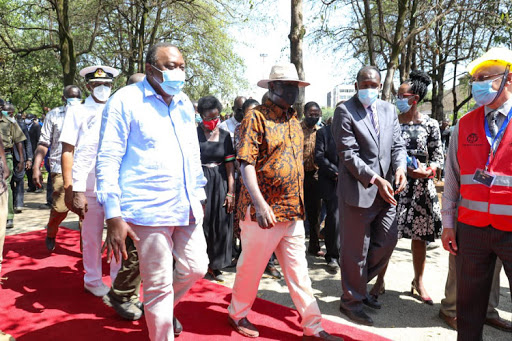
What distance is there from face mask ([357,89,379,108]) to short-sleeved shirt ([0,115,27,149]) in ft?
20.6

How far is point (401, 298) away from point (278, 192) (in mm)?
2151

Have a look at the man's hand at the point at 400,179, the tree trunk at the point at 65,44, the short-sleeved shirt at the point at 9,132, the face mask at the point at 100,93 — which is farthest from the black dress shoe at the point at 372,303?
the tree trunk at the point at 65,44

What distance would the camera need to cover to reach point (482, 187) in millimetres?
2576

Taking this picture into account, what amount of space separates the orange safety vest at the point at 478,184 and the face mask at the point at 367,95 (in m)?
1.09

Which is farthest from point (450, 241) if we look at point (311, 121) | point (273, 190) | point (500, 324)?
point (311, 121)

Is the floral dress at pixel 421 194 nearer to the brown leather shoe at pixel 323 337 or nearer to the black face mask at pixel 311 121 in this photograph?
the brown leather shoe at pixel 323 337

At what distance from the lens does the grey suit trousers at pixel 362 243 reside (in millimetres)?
3830

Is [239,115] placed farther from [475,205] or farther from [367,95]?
[475,205]

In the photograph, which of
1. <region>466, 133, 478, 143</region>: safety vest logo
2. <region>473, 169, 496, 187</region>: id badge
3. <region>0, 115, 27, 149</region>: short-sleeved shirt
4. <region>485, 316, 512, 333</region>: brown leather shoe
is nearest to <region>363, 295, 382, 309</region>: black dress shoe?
<region>485, 316, 512, 333</region>: brown leather shoe

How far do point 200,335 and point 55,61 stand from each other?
1015 inches

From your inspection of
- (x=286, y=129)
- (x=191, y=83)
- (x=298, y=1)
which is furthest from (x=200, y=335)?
(x=191, y=83)

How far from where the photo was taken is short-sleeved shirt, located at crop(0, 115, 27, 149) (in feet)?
24.4

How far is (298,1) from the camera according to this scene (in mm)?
6980

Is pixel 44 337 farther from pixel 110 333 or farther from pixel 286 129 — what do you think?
pixel 286 129
